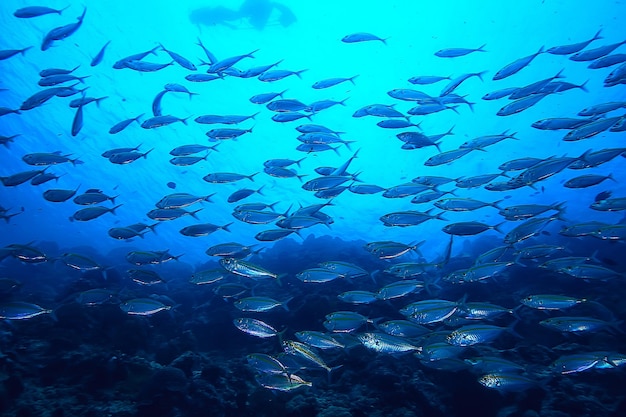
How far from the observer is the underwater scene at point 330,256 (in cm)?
577

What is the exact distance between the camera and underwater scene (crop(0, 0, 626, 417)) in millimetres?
5766

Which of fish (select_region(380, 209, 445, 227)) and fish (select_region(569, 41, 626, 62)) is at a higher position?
fish (select_region(569, 41, 626, 62))

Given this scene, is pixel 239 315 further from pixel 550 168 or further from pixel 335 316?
pixel 550 168

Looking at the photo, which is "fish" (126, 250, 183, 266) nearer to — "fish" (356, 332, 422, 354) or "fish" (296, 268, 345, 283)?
"fish" (296, 268, 345, 283)

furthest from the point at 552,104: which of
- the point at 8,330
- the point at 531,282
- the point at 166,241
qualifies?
the point at 166,241

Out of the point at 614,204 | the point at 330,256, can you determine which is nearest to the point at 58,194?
the point at 330,256

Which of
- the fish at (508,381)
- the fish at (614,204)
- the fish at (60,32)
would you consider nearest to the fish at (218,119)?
the fish at (60,32)

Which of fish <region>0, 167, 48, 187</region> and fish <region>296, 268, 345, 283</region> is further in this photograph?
fish <region>0, 167, 48, 187</region>

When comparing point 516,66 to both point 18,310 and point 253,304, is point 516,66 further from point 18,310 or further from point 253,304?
point 18,310

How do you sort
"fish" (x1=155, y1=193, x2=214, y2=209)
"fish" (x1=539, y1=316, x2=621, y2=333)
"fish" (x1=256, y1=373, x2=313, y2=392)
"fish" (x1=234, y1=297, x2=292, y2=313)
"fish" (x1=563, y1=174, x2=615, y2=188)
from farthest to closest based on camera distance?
"fish" (x1=155, y1=193, x2=214, y2=209) < "fish" (x1=563, y1=174, x2=615, y2=188) < "fish" (x1=234, y1=297, x2=292, y2=313) < "fish" (x1=539, y1=316, x2=621, y2=333) < "fish" (x1=256, y1=373, x2=313, y2=392)

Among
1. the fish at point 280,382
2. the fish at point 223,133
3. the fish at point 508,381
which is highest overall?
the fish at point 223,133

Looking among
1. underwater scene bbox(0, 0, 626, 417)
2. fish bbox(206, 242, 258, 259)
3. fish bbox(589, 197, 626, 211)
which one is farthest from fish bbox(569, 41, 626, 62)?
fish bbox(206, 242, 258, 259)

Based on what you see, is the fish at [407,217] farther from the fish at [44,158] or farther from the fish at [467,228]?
the fish at [44,158]

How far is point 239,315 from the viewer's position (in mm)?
10164
